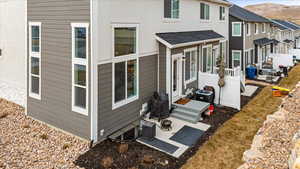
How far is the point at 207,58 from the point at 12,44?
12145 millimetres

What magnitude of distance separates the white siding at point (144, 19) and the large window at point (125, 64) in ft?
1.11

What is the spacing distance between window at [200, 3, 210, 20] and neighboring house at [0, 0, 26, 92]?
11031mm

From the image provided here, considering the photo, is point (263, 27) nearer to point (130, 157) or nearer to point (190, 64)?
point (190, 64)

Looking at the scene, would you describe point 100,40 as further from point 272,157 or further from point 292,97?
point 292,97

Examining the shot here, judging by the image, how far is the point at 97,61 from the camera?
26.7 ft

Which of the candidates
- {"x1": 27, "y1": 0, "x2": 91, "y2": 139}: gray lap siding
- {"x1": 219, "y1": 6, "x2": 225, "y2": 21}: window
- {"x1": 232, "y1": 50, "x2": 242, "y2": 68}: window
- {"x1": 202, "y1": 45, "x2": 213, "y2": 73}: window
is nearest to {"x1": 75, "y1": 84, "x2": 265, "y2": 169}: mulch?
{"x1": 27, "y1": 0, "x2": 91, "y2": 139}: gray lap siding

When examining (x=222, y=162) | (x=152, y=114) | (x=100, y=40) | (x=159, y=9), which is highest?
(x=159, y=9)

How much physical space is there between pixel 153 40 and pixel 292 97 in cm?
1104

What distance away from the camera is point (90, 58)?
8.12m

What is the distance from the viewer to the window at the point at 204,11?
16227 mm

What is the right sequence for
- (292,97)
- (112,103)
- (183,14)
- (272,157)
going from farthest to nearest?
(292,97) → (183,14) → (112,103) → (272,157)

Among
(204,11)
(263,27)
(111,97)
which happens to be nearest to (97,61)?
(111,97)

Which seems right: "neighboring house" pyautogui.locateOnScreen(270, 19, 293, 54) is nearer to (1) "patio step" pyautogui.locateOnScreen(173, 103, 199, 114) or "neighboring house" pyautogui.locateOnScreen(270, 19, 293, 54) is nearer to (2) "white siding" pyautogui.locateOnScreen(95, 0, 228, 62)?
(2) "white siding" pyautogui.locateOnScreen(95, 0, 228, 62)

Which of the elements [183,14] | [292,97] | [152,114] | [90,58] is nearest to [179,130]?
[152,114]
